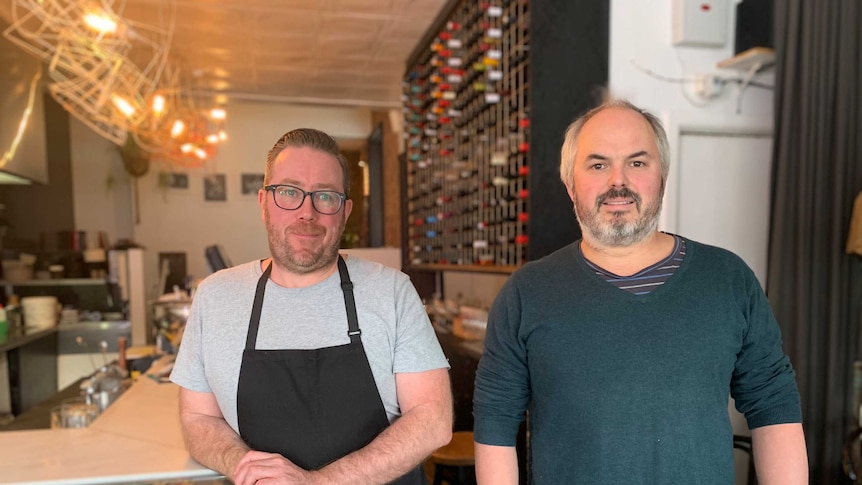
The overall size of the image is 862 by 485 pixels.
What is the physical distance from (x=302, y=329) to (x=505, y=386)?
1.53ft

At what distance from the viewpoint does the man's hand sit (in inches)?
42.5

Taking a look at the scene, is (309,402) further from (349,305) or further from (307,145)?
(307,145)

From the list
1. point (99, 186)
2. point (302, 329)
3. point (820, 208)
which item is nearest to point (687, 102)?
point (820, 208)

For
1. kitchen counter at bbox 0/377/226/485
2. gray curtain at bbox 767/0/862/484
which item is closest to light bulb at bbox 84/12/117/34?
kitchen counter at bbox 0/377/226/485

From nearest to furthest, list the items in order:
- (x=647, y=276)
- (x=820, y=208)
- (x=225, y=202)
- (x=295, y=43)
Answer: (x=647, y=276)
(x=820, y=208)
(x=225, y=202)
(x=295, y=43)

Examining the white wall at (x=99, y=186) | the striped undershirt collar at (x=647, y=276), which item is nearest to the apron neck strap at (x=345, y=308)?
the striped undershirt collar at (x=647, y=276)

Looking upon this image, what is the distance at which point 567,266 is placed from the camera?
1241mm

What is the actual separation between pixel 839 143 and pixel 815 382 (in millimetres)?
916

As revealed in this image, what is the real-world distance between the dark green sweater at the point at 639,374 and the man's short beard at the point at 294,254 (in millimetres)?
420

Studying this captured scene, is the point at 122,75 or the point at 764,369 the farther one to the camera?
the point at 122,75

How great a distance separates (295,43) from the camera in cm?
412

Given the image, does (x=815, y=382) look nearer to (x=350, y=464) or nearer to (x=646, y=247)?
(x=646, y=247)

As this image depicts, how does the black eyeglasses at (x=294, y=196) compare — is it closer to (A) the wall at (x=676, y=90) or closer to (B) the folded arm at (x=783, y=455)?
(B) the folded arm at (x=783, y=455)

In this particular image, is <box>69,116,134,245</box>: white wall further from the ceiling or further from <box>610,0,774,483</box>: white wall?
<box>610,0,774,483</box>: white wall
